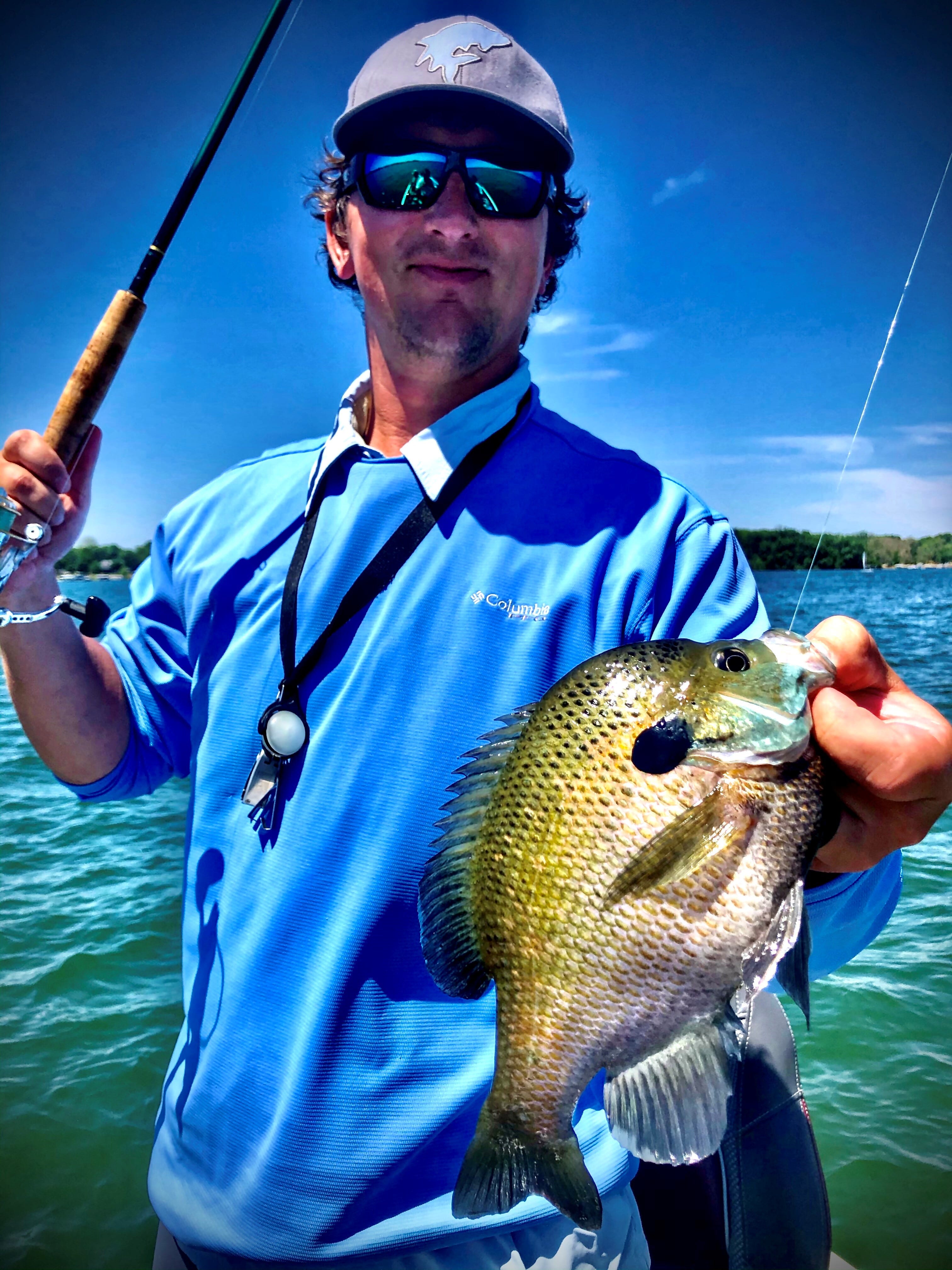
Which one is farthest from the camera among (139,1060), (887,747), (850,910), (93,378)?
(139,1060)

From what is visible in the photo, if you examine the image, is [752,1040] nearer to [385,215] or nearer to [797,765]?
[797,765]

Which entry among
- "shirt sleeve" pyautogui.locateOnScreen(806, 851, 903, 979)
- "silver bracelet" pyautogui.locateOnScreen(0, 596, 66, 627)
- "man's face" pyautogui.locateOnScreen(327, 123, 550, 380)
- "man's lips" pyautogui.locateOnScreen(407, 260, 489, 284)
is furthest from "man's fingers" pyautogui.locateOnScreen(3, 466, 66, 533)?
"shirt sleeve" pyautogui.locateOnScreen(806, 851, 903, 979)

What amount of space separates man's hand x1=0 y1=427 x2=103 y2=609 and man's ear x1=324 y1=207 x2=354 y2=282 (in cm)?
97

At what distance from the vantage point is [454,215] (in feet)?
6.31

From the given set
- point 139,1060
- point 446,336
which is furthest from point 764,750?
point 139,1060

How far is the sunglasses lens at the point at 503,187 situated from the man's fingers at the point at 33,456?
1.17 metres

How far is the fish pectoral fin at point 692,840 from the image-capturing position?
106 cm

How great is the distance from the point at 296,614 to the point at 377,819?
0.52 m

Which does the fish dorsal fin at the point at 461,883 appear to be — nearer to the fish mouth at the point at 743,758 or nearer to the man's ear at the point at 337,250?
the fish mouth at the point at 743,758

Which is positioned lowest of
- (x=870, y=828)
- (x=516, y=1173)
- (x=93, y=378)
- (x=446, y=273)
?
(x=516, y=1173)

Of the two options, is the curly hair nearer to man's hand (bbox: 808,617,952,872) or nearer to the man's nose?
the man's nose

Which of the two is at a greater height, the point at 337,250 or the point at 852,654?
the point at 337,250

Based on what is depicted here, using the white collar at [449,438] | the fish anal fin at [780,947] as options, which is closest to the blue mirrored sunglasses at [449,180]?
the white collar at [449,438]

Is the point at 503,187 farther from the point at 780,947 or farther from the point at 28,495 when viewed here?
the point at 780,947
